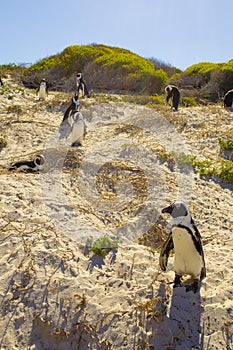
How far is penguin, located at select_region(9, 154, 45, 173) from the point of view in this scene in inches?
232

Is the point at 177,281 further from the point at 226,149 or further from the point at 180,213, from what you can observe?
the point at 226,149

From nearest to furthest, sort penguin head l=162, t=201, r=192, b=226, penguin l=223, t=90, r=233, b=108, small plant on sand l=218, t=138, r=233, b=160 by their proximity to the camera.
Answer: penguin head l=162, t=201, r=192, b=226 → small plant on sand l=218, t=138, r=233, b=160 → penguin l=223, t=90, r=233, b=108

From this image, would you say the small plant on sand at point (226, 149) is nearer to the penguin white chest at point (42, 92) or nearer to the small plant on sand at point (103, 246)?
the small plant on sand at point (103, 246)

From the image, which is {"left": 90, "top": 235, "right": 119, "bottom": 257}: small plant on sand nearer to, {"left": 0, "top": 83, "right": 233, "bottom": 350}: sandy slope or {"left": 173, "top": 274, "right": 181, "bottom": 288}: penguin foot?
{"left": 0, "top": 83, "right": 233, "bottom": 350}: sandy slope

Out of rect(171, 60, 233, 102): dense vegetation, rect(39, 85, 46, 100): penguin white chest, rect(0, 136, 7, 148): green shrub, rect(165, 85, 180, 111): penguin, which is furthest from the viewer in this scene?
rect(171, 60, 233, 102): dense vegetation

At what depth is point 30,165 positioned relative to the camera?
5.96m

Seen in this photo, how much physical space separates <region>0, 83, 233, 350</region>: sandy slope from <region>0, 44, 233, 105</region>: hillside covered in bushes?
8.34m

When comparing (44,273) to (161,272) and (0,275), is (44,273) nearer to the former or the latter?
(0,275)

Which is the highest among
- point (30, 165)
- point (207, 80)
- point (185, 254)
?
point (207, 80)

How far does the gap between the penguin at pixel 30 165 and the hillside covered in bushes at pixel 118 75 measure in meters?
9.28

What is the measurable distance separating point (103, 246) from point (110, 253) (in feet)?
0.35

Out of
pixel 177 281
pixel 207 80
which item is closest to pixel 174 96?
pixel 177 281

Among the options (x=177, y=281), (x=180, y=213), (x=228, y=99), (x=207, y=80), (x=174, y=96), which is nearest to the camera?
(x=180, y=213)

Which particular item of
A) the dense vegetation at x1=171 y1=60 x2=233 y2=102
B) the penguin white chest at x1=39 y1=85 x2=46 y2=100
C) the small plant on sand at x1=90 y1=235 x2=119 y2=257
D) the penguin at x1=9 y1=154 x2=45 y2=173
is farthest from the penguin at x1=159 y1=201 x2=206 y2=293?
the dense vegetation at x1=171 y1=60 x2=233 y2=102
